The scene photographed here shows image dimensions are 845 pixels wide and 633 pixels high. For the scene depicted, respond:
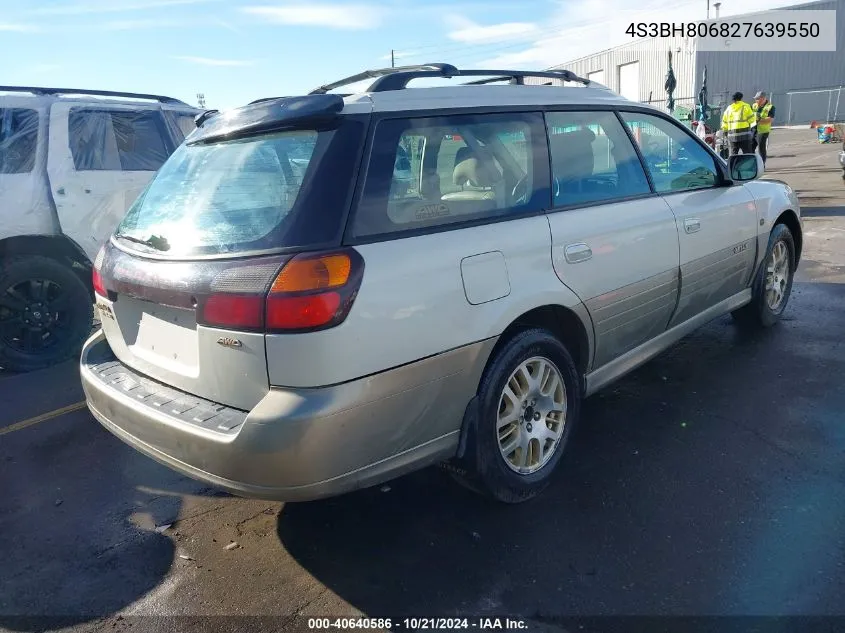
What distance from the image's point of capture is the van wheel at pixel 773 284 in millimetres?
4977

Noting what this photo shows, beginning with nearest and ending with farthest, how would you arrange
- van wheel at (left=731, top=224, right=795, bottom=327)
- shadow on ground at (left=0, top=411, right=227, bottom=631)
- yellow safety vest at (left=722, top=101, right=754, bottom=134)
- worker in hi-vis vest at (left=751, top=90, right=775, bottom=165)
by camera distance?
shadow on ground at (left=0, top=411, right=227, bottom=631) < van wheel at (left=731, top=224, right=795, bottom=327) < yellow safety vest at (left=722, top=101, right=754, bottom=134) < worker in hi-vis vest at (left=751, top=90, right=775, bottom=165)

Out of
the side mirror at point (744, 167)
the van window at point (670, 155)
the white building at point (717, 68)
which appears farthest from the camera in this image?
the white building at point (717, 68)

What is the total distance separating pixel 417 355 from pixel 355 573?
935mm

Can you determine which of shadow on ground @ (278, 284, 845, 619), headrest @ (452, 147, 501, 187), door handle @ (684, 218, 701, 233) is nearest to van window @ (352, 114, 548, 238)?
headrest @ (452, 147, 501, 187)

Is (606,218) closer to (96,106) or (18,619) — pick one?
(18,619)

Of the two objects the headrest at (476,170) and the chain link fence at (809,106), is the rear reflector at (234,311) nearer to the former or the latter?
the headrest at (476,170)

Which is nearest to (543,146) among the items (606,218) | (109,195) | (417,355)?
(606,218)

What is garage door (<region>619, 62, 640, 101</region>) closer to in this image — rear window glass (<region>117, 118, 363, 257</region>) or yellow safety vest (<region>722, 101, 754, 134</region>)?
yellow safety vest (<region>722, 101, 754, 134</region>)

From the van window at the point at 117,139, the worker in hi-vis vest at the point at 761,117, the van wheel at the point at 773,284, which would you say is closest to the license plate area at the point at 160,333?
the van window at the point at 117,139

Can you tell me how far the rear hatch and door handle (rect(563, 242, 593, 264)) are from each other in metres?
1.13

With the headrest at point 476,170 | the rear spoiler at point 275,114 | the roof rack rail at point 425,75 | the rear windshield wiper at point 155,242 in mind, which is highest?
the roof rack rail at point 425,75

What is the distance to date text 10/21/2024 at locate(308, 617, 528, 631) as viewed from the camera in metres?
2.34

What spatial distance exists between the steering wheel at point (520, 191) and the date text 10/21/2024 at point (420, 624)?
5.60 feet

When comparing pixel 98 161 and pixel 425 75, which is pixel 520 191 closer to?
pixel 425 75
